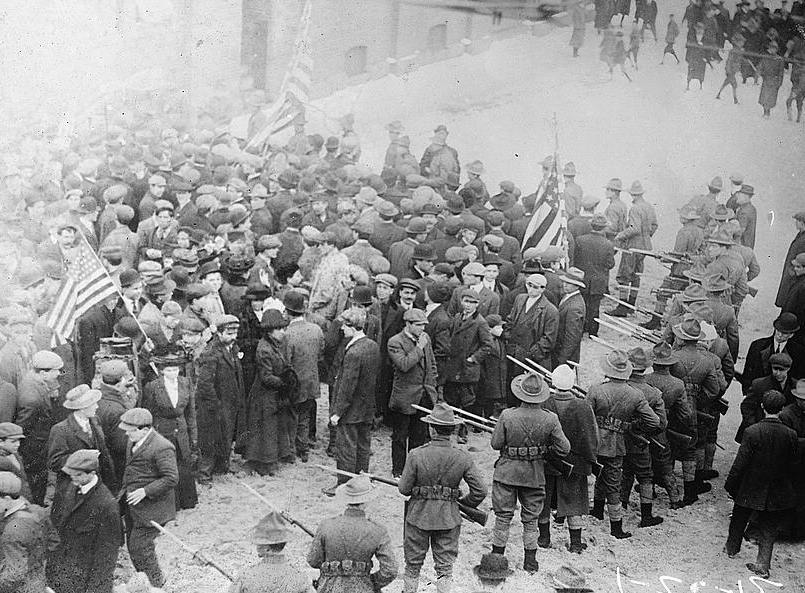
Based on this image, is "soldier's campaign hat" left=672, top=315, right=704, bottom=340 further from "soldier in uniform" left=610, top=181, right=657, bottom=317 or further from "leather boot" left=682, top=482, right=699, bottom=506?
"soldier in uniform" left=610, top=181, right=657, bottom=317

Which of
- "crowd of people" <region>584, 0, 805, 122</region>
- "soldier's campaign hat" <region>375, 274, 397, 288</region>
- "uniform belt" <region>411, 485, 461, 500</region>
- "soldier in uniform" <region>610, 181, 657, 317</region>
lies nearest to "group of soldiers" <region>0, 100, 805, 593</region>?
"uniform belt" <region>411, 485, 461, 500</region>

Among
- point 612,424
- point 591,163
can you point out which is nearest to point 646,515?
point 612,424

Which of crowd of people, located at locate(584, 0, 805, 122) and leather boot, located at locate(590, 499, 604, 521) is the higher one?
crowd of people, located at locate(584, 0, 805, 122)

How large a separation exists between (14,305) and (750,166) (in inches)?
423

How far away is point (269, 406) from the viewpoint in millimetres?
8367

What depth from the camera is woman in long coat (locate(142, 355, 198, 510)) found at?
292 inches

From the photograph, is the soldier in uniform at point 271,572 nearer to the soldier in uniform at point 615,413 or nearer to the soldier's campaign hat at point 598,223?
the soldier in uniform at point 615,413

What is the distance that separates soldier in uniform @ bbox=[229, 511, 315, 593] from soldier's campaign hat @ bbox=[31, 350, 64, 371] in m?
2.82

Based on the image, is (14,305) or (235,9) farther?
(235,9)

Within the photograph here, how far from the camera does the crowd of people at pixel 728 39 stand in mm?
11844

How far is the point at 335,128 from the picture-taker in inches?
655

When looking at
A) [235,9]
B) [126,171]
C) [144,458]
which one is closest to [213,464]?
[144,458]

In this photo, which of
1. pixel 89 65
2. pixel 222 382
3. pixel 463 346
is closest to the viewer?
pixel 222 382

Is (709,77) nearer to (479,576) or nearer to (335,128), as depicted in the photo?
(335,128)
